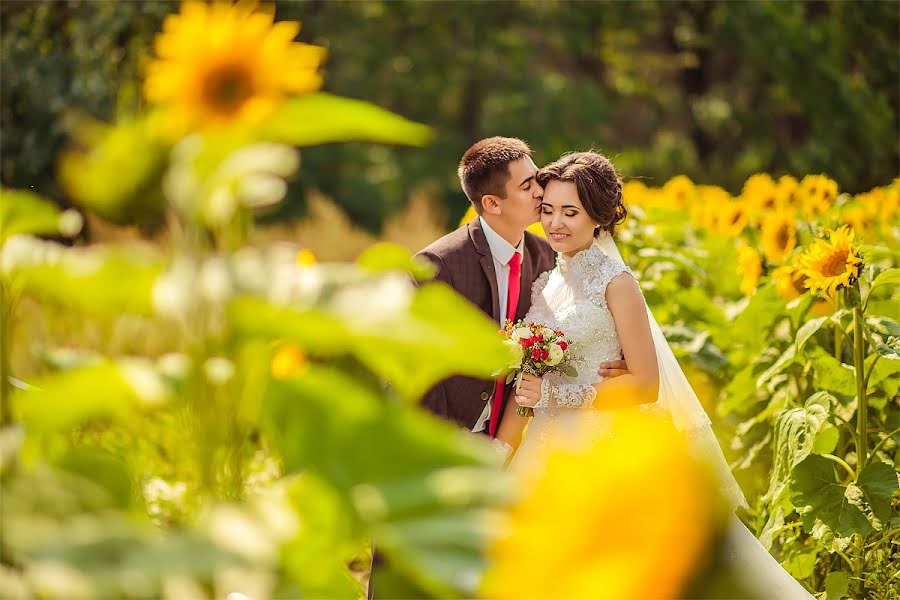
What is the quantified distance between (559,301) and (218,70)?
102 inches

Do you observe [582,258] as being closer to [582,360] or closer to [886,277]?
[582,360]

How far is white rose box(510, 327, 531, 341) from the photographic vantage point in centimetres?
310

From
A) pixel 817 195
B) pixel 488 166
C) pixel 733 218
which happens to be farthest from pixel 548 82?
pixel 488 166

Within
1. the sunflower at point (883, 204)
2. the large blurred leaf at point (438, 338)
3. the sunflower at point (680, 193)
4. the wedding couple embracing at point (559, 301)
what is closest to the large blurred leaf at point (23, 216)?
the large blurred leaf at point (438, 338)

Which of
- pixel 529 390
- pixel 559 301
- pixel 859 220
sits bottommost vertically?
pixel 529 390

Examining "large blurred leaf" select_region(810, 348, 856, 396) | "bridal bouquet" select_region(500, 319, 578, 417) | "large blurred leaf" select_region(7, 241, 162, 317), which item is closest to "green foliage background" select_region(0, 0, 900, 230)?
"large blurred leaf" select_region(810, 348, 856, 396)

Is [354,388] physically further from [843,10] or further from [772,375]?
[843,10]

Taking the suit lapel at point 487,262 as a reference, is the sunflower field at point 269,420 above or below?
below

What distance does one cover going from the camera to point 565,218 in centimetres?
330

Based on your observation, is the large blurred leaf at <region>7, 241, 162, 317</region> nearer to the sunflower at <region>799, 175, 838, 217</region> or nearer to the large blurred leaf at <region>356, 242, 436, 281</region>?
the large blurred leaf at <region>356, 242, 436, 281</region>

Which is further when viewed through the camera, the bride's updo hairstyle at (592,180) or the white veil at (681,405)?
the white veil at (681,405)

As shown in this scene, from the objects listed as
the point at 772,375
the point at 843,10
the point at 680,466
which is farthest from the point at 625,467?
the point at 843,10

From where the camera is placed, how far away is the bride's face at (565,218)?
10.7 feet

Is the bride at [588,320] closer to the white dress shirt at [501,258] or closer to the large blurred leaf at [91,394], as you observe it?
the white dress shirt at [501,258]
